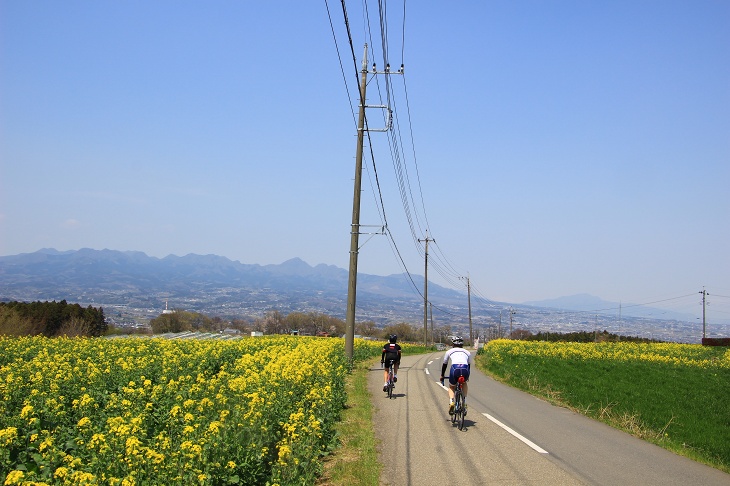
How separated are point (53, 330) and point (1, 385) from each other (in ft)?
151

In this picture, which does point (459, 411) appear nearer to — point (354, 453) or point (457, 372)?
point (457, 372)

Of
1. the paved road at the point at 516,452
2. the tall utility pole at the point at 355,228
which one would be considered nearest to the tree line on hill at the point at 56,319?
the tall utility pole at the point at 355,228

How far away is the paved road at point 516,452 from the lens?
938 centimetres

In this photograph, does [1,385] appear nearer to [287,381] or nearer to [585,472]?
[287,381]

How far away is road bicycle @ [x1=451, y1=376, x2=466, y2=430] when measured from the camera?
→ 44.6ft

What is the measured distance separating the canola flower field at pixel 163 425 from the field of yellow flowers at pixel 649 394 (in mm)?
8072

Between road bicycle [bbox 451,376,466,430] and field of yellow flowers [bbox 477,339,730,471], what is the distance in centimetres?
447

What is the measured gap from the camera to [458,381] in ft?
46.6

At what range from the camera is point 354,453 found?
35.3 feet

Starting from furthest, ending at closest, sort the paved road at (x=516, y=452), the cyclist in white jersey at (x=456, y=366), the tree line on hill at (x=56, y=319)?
1. the tree line on hill at (x=56, y=319)
2. the cyclist in white jersey at (x=456, y=366)
3. the paved road at (x=516, y=452)

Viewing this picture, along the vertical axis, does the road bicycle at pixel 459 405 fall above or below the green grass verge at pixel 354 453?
above

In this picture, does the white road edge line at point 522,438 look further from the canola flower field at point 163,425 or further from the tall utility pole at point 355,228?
the tall utility pole at point 355,228

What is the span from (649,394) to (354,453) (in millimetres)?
16193

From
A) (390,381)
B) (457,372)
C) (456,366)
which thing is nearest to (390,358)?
(390,381)
